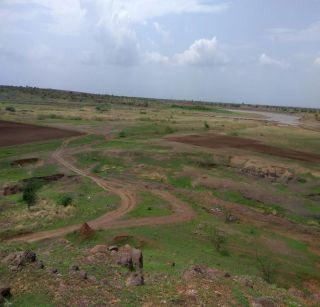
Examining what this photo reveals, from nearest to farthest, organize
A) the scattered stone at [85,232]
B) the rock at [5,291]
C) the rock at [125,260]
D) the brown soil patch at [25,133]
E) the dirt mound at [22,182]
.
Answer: the rock at [5,291]
the rock at [125,260]
the scattered stone at [85,232]
the dirt mound at [22,182]
the brown soil patch at [25,133]

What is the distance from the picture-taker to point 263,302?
14.3 meters

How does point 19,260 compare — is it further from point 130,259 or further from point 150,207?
point 150,207

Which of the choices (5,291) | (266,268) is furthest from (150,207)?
(5,291)

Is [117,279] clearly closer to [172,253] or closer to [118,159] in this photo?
[172,253]

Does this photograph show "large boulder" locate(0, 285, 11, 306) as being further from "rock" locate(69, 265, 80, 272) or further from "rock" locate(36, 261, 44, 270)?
"rock" locate(69, 265, 80, 272)

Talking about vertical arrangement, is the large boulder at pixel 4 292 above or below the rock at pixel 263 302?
above

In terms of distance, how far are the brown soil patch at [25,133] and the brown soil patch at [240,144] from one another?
1600cm

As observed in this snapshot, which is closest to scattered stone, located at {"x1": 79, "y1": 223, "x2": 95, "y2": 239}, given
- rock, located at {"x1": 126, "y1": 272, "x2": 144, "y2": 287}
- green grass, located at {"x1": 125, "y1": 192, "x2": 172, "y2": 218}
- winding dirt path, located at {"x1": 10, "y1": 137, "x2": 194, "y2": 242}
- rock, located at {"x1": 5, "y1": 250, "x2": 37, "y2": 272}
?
winding dirt path, located at {"x1": 10, "y1": 137, "x2": 194, "y2": 242}

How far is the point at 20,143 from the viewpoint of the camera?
55.8m

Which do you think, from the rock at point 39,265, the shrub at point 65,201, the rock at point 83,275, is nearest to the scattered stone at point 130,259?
the rock at point 83,275

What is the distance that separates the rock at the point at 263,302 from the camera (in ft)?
46.5

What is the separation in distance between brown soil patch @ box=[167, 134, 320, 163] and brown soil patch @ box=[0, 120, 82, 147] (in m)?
16.0

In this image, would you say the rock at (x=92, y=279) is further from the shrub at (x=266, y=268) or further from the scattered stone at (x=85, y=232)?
the scattered stone at (x=85, y=232)

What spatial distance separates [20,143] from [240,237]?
37.0 m
